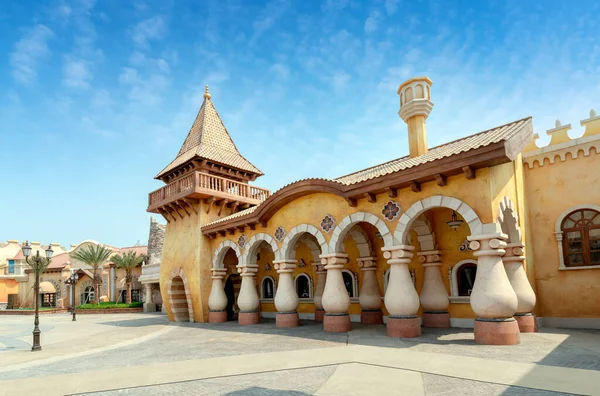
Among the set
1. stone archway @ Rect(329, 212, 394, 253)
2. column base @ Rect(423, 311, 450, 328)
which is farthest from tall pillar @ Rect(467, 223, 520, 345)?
column base @ Rect(423, 311, 450, 328)

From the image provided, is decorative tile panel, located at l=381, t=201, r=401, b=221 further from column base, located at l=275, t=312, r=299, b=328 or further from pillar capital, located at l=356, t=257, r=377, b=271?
column base, located at l=275, t=312, r=299, b=328

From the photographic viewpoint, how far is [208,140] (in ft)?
69.9

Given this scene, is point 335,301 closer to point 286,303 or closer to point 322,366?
point 286,303

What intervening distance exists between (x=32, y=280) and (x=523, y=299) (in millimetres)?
53936

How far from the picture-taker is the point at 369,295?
14.6 metres

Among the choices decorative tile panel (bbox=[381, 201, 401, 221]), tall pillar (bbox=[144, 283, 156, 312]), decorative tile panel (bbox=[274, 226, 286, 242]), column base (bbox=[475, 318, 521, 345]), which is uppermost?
decorative tile panel (bbox=[381, 201, 401, 221])

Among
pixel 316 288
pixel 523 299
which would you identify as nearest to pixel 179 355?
pixel 316 288

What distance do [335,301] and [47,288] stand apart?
4565 centimetres

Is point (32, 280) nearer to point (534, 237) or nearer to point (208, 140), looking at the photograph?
point (208, 140)

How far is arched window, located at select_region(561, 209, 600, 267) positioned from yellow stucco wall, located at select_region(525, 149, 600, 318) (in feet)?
0.86

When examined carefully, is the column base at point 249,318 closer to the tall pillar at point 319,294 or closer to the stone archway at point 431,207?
the tall pillar at point 319,294

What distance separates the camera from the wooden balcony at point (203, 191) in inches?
723

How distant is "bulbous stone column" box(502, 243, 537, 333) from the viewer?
1095 centimetres

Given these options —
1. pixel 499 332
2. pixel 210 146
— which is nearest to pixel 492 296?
pixel 499 332
